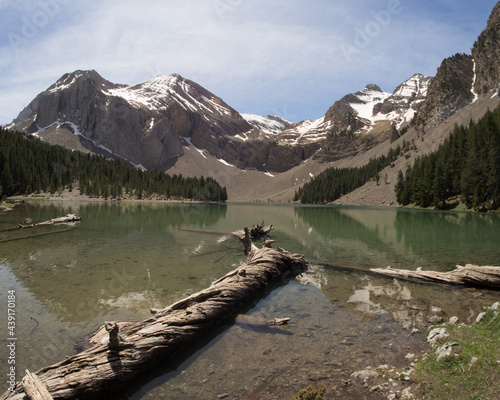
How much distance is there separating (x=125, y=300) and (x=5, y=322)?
3541 millimetres

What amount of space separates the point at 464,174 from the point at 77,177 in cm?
15481

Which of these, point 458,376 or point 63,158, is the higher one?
point 63,158

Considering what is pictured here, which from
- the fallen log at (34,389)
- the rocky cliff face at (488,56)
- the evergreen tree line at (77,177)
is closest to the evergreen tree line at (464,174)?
the fallen log at (34,389)

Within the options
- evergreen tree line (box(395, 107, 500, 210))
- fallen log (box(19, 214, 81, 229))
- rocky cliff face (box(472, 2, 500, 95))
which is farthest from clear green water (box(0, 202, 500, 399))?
rocky cliff face (box(472, 2, 500, 95))

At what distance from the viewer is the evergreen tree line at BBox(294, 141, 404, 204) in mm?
160050

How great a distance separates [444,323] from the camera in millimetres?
8539

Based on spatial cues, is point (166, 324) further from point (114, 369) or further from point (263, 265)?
point (263, 265)

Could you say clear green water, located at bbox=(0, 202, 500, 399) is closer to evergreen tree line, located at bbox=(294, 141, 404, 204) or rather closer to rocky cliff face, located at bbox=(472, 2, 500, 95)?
evergreen tree line, located at bbox=(294, 141, 404, 204)

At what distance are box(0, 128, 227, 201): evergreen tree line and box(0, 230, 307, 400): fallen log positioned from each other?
101m

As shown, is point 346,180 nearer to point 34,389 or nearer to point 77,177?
point 77,177

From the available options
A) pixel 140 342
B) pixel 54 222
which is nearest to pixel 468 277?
pixel 140 342

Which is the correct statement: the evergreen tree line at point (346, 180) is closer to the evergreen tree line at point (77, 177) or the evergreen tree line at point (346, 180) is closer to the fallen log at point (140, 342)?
the evergreen tree line at point (77, 177)

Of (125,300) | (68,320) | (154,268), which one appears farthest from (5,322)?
(154,268)

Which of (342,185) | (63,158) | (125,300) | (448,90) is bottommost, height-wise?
(125,300)
